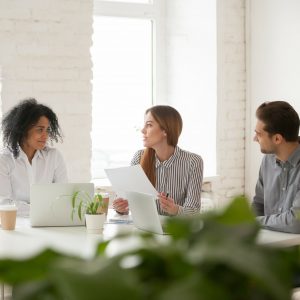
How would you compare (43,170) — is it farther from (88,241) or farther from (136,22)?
(136,22)

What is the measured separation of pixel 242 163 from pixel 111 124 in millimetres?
1071

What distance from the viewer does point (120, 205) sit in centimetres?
335

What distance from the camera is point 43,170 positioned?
3.72 m

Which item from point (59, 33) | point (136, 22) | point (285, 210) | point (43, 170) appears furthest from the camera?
point (136, 22)

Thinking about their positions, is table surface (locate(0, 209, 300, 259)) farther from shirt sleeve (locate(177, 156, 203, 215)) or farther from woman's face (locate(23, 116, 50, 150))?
woman's face (locate(23, 116, 50, 150))

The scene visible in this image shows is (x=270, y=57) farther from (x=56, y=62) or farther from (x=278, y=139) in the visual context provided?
(x=278, y=139)

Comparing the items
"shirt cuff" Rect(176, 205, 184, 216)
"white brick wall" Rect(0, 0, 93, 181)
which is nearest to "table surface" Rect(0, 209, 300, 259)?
"shirt cuff" Rect(176, 205, 184, 216)

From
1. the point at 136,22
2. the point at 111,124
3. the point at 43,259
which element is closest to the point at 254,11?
the point at 136,22

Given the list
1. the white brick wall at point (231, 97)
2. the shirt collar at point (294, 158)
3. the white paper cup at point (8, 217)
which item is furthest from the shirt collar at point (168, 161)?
the white brick wall at point (231, 97)

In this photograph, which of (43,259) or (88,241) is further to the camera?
(88,241)

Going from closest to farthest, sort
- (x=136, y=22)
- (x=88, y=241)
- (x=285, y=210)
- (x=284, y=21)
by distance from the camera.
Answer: (x=88, y=241) → (x=285, y=210) → (x=284, y=21) → (x=136, y=22)

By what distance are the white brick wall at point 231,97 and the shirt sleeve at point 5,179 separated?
1969mm

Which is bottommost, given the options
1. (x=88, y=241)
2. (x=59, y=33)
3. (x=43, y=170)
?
(x=88, y=241)

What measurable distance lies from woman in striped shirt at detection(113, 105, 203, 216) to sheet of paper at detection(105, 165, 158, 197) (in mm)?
289
